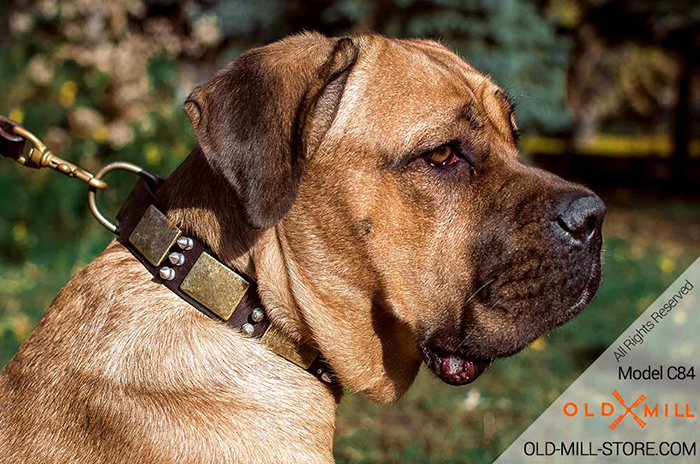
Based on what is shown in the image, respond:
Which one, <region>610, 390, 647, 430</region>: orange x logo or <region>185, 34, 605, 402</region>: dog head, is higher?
<region>185, 34, 605, 402</region>: dog head

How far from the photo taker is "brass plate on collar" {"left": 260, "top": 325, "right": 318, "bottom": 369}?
287 centimetres

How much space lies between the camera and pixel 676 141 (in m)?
23.4

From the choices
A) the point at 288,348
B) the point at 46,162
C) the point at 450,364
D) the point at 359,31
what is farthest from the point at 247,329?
the point at 359,31

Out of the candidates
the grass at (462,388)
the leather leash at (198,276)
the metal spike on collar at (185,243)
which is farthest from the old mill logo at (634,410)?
the metal spike on collar at (185,243)


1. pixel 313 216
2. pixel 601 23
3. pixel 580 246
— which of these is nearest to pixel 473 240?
pixel 580 246

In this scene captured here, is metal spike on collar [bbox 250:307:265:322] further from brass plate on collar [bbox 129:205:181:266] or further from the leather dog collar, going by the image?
brass plate on collar [bbox 129:205:181:266]

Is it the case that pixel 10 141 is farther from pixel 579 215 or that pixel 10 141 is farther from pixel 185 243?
pixel 579 215

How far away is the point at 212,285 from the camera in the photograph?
8.98ft

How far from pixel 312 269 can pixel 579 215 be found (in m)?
1.04

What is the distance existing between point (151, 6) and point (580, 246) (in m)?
23.5

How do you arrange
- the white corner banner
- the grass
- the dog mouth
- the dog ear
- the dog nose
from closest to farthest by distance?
the dog ear → the dog nose → the dog mouth → the white corner banner → the grass

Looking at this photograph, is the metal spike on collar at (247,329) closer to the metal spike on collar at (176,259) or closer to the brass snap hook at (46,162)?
the metal spike on collar at (176,259)

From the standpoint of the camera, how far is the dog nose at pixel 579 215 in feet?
9.74

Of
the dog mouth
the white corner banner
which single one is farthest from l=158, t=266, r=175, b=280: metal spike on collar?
the white corner banner
